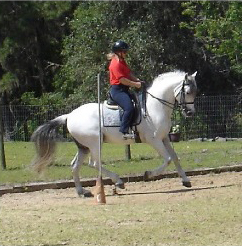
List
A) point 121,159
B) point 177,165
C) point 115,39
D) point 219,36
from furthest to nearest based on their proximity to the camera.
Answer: point 115,39 → point 219,36 → point 121,159 → point 177,165

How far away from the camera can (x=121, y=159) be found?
21.3 meters

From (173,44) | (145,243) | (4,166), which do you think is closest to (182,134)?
(173,44)

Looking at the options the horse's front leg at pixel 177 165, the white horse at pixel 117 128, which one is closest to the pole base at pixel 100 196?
the white horse at pixel 117 128

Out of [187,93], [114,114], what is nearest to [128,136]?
[114,114]

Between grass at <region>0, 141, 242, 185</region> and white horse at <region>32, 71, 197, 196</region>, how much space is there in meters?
0.80

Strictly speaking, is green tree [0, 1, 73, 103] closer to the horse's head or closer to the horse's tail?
the horse's tail

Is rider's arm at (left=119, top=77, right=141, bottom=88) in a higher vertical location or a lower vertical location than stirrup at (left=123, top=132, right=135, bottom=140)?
higher

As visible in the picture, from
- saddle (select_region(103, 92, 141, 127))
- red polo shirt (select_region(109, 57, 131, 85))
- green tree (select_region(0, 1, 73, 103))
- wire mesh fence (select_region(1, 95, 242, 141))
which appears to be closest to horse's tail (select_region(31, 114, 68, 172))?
saddle (select_region(103, 92, 141, 127))

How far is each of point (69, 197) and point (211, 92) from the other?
23.1 m

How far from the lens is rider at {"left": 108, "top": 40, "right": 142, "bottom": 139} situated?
14594 mm

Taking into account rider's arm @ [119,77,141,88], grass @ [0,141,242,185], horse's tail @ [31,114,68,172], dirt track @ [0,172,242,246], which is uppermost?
rider's arm @ [119,77,141,88]

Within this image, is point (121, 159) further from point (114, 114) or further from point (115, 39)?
point (115, 39)

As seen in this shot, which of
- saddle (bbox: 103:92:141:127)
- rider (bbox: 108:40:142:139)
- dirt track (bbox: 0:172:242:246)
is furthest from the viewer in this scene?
saddle (bbox: 103:92:141:127)

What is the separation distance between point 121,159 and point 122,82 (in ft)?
22.2
